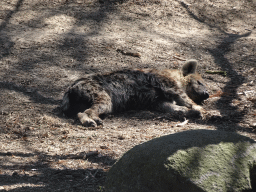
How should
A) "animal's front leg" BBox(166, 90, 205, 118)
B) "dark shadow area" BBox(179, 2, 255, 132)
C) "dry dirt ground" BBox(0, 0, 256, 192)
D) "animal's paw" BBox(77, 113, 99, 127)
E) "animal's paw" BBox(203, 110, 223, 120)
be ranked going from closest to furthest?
"dry dirt ground" BBox(0, 0, 256, 192) → "animal's paw" BBox(77, 113, 99, 127) → "animal's paw" BBox(203, 110, 223, 120) → "dark shadow area" BBox(179, 2, 255, 132) → "animal's front leg" BBox(166, 90, 205, 118)

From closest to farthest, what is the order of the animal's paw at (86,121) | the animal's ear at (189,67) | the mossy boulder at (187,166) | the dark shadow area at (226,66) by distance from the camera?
the mossy boulder at (187,166) < the animal's paw at (86,121) < the dark shadow area at (226,66) < the animal's ear at (189,67)

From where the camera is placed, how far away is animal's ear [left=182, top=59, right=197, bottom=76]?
19.0ft

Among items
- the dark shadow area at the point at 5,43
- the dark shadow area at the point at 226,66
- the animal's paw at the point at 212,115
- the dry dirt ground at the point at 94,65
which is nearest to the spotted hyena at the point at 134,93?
the animal's paw at the point at 212,115

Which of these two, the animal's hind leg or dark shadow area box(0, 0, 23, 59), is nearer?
the animal's hind leg

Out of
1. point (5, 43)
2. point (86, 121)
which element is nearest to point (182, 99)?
point (86, 121)

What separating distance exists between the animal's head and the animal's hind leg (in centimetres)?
174

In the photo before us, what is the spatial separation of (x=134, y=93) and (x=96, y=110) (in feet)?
3.00

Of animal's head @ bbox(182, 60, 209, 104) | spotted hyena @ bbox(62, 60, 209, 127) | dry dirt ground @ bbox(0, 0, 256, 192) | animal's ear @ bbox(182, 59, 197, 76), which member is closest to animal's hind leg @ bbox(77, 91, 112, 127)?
spotted hyena @ bbox(62, 60, 209, 127)

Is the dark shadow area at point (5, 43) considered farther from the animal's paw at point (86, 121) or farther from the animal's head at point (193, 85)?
the animal's head at point (193, 85)

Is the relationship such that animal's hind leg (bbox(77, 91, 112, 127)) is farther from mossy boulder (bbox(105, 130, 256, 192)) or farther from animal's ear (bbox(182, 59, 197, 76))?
mossy boulder (bbox(105, 130, 256, 192))

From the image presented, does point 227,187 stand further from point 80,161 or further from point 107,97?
point 107,97

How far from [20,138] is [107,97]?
174 cm

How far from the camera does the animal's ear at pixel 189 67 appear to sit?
5.80 m

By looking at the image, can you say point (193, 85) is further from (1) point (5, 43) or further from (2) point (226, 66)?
(1) point (5, 43)
